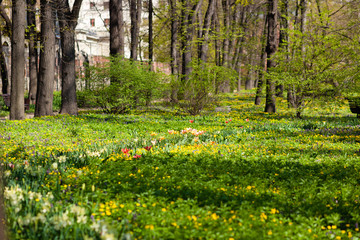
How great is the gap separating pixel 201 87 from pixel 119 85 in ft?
11.8

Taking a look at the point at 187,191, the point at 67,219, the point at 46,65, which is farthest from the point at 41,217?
the point at 46,65

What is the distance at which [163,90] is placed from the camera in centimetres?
Result: 1539

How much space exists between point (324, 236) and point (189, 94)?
34.4 feet

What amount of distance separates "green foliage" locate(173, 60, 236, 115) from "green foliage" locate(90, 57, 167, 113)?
1989 millimetres

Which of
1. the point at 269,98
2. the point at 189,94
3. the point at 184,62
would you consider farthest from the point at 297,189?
the point at 184,62

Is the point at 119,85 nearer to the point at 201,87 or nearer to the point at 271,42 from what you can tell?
the point at 201,87

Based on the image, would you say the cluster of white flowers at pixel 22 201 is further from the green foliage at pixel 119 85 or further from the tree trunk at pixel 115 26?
the tree trunk at pixel 115 26

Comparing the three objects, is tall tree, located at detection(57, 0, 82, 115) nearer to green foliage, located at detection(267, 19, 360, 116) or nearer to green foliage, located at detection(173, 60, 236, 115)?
green foliage, located at detection(173, 60, 236, 115)

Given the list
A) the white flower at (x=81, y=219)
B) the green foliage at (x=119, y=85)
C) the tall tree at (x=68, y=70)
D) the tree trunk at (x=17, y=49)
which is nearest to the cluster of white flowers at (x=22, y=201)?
the white flower at (x=81, y=219)

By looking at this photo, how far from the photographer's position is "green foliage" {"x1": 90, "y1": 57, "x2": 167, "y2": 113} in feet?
45.9

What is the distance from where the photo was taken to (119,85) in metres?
14.1

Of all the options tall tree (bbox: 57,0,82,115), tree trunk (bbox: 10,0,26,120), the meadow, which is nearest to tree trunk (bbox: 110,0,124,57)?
tall tree (bbox: 57,0,82,115)

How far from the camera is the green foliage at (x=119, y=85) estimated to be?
45.9 feet

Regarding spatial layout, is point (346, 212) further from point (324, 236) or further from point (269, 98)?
point (269, 98)
